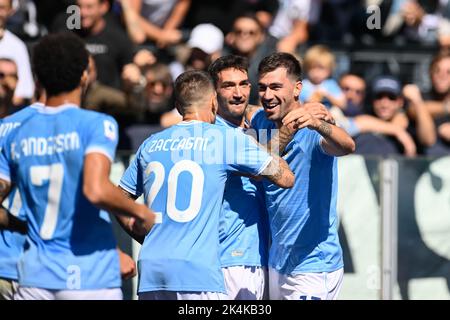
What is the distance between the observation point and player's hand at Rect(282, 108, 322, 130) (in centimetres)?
718

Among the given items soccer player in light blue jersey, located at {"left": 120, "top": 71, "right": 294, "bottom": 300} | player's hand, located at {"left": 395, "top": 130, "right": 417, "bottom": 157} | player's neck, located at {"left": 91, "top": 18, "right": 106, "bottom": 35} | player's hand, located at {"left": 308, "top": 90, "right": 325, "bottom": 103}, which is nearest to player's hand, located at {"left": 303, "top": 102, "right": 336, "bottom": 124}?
soccer player in light blue jersey, located at {"left": 120, "top": 71, "right": 294, "bottom": 300}

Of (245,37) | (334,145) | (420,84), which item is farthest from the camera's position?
(420,84)

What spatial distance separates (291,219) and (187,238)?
130 cm

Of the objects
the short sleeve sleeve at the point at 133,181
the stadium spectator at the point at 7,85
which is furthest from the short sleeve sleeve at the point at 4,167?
the stadium spectator at the point at 7,85

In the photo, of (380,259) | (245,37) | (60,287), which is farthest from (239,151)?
(245,37)

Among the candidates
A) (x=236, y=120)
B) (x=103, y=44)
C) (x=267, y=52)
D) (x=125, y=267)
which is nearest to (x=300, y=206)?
(x=236, y=120)

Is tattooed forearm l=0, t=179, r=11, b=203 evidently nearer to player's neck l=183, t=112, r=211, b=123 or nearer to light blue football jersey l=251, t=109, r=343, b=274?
player's neck l=183, t=112, r=211, b=123

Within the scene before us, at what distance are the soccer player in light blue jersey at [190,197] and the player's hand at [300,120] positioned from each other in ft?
0.94

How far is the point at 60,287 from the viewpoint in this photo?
6543 millimetres

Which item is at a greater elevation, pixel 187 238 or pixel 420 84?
pixel 420 84

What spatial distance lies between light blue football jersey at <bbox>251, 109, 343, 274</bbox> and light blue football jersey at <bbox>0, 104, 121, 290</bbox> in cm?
194

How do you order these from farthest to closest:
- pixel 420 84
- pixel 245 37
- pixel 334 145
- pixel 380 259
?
pixel 420 84
pixel 245 37
pixel 380 259
pixel 334 145

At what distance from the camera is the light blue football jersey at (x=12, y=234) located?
6891mm

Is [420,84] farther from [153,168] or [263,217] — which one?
[153,168]
